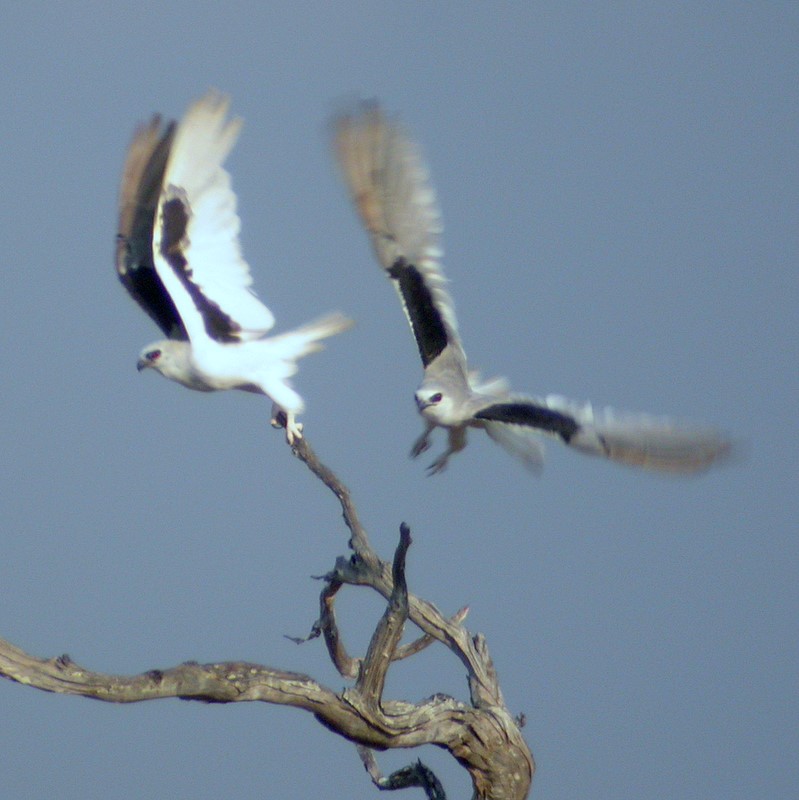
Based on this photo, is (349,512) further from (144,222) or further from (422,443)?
(144,222)

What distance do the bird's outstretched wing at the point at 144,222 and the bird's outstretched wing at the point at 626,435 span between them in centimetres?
286

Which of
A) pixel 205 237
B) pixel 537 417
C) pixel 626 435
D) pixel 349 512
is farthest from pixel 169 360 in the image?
pixel 626 435

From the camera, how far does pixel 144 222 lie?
10.1 metres

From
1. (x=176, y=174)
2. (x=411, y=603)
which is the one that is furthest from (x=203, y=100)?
(x=411, y=603)

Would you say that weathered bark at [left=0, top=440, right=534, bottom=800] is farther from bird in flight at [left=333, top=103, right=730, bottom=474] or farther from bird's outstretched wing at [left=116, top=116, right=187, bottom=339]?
bird's outstretched wing at [left=116, top=116, right=187, bottom=339]

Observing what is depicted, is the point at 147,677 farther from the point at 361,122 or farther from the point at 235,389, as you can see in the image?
the point at 361,122

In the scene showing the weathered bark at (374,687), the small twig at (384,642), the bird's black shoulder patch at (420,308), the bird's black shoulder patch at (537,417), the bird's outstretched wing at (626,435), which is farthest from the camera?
the bird's black shoulder patch at (420,308)

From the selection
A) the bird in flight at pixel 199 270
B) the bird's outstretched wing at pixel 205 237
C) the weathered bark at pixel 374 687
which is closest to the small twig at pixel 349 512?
the weathered bark at pixel 374 687

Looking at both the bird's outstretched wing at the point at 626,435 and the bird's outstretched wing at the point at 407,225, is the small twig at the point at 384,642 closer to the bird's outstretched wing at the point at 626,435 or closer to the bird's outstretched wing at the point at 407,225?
the bird's outstretched wing at the point at 626,435

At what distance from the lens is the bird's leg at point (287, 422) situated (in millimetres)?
9719

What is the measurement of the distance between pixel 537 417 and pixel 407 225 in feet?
7.38

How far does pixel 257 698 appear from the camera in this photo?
777cm

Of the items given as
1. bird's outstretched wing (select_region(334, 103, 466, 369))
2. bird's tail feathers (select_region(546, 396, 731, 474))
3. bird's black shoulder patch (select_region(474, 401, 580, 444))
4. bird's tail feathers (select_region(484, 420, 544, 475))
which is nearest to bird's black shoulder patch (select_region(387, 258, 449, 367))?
bird's outstretched wing (select_region(334, 103, 466, 369))

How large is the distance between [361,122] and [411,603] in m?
3.28
